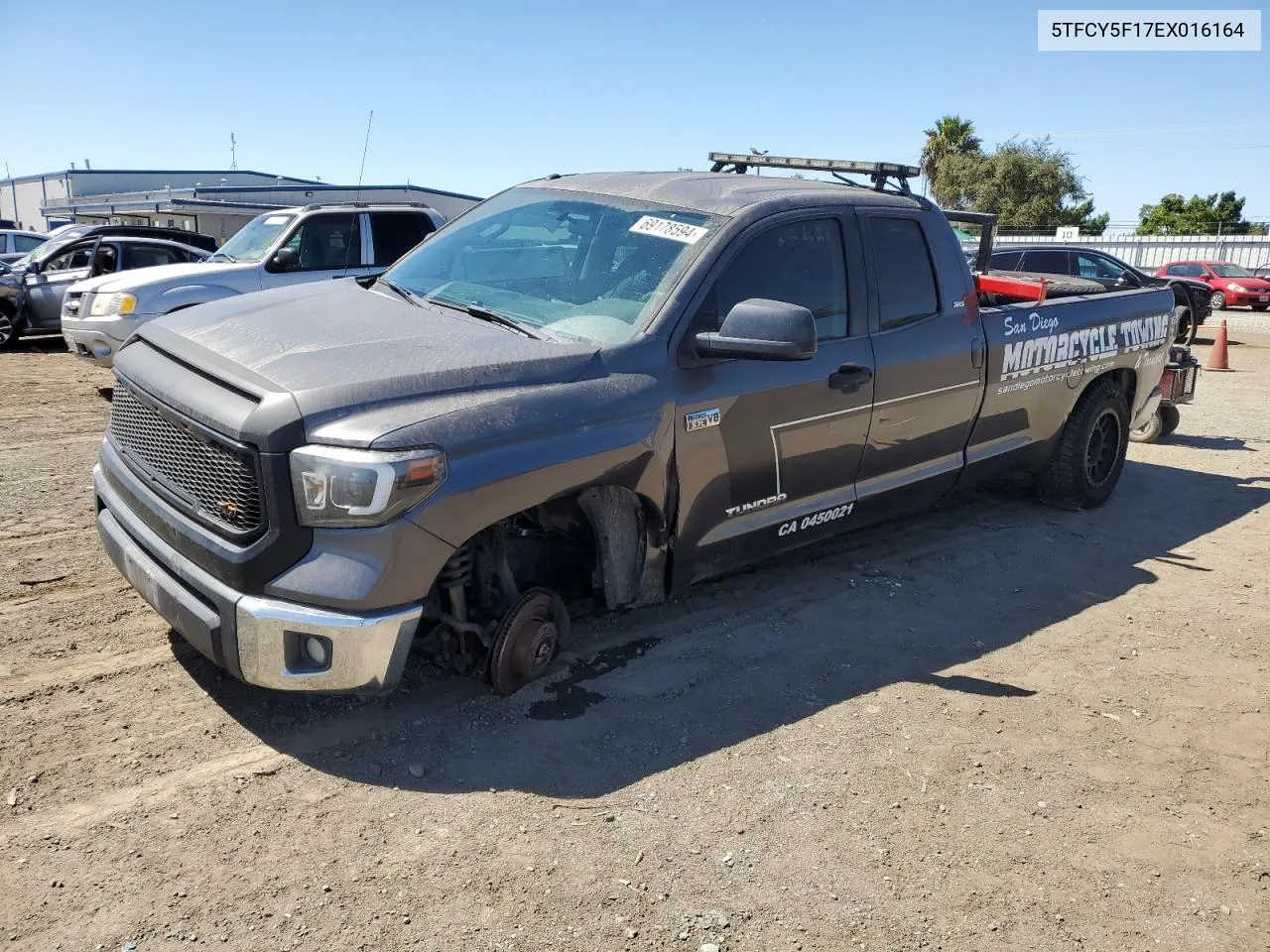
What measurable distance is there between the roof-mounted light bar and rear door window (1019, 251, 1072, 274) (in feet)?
39.3

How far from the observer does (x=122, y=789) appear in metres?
3.19

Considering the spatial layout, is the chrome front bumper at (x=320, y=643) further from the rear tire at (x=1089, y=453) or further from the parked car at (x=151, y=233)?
the parked car at (x=151, y=233)

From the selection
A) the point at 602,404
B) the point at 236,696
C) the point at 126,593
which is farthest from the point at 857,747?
the point at 126,593

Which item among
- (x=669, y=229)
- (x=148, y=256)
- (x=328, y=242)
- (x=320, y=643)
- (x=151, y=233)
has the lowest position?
(x=320, y=643)

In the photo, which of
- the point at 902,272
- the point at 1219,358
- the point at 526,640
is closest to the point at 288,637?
the point at 526,640

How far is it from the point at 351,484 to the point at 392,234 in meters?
8.53

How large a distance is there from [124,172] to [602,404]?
175 ft

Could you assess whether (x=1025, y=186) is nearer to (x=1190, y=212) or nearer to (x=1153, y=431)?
(x=1190, y=212)

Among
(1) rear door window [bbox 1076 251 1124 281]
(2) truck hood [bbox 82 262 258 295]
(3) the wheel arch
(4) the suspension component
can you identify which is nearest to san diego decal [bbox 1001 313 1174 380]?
(3) the wheel arch

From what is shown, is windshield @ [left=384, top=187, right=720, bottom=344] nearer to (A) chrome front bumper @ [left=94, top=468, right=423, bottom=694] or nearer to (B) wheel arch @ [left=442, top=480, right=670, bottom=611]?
(B) wheel arch @ [left=442, top=480, right=670, bottom=611]

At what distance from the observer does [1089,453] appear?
6.80 metres

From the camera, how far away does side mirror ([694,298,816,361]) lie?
12.3ft

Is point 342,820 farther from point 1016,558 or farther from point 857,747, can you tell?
point 1016,558

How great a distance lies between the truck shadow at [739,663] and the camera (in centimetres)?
351
